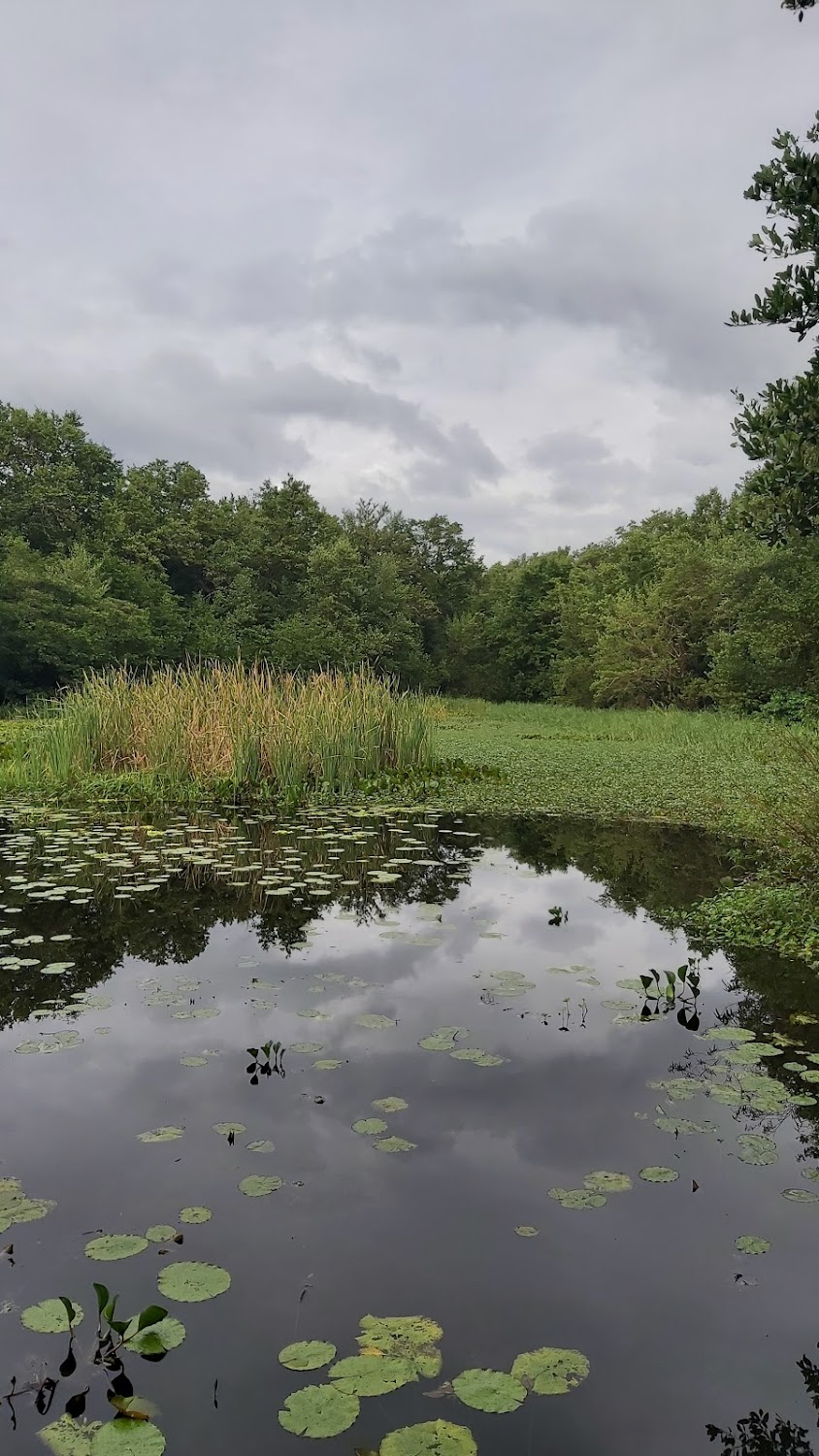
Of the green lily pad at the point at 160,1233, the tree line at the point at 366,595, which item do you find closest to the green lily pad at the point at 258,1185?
the green lily pad at the point at 160,1233

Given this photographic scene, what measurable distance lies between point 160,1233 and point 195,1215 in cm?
Result: 10

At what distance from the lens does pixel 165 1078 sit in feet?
10.3

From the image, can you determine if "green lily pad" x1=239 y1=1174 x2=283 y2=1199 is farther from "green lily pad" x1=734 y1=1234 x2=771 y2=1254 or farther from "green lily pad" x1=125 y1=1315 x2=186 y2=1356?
"green lily pad" x1=734 y1=1234 x2=771 y2=1254

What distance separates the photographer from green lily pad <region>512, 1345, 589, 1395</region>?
1791mm

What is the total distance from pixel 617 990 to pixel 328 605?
32.2 m

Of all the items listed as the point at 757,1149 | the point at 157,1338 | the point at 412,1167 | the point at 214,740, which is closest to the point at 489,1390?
the point at 157,1338

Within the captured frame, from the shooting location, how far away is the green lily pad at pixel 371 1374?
1.77 meters

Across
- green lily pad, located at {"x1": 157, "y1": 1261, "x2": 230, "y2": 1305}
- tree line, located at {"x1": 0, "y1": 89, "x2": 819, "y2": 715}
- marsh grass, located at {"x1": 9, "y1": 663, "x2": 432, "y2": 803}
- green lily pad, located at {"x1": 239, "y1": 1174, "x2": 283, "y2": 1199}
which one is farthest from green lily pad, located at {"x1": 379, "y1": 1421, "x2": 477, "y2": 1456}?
tree line, located at {"x1": 0, "y1": 89, "x2": 819, "y2": 715}

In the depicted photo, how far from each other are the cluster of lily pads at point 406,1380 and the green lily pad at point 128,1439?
9.2 inches

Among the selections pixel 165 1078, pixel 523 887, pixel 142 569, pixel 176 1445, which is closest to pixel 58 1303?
pixel 176 1445

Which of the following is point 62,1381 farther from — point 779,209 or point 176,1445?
point 779,209

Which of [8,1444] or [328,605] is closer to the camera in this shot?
[8,1444]

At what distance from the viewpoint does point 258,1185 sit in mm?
2461

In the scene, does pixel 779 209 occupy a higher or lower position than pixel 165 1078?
higher
